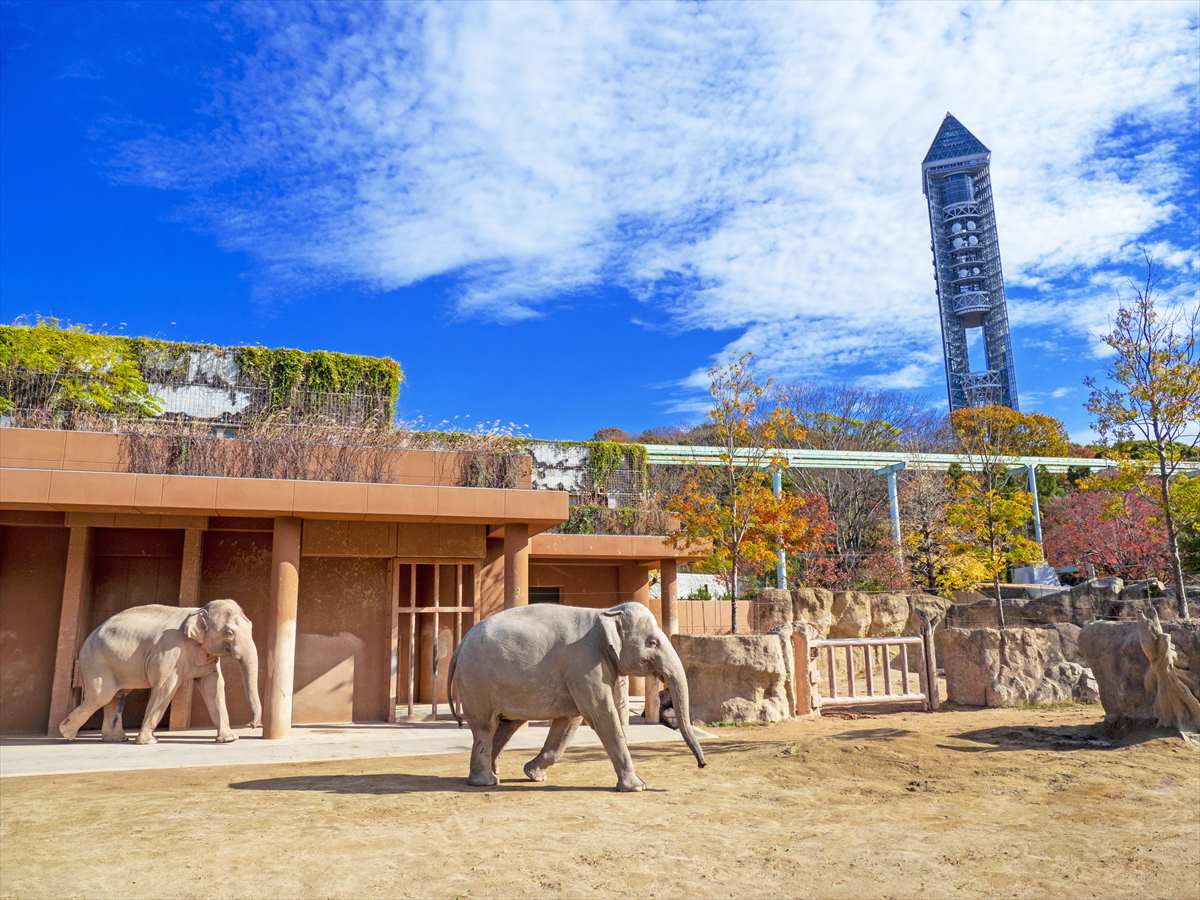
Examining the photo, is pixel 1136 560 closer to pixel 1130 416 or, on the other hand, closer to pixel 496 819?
pixel 1130 416

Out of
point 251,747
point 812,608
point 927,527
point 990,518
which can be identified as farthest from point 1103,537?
point 251,747

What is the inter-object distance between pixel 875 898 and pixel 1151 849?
2.25 meters

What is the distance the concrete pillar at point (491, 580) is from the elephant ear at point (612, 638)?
5.52m

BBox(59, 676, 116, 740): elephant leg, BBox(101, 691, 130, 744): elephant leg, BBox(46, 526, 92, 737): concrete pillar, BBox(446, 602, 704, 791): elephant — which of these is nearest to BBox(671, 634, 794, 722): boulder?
BBox(446, 602, 704, 791): elephant

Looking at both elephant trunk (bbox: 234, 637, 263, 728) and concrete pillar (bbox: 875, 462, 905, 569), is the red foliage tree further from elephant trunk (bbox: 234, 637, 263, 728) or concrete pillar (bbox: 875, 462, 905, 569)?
elephant trunk (bbox: 234, 637, 263, 728)

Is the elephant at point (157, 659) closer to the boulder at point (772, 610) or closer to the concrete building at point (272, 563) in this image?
the concrete building at point (272, 563)

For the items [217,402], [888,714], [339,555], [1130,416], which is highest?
[217,402]

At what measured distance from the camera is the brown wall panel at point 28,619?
34.9 feet

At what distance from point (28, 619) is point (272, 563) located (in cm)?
348

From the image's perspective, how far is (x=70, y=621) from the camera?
10.4 m

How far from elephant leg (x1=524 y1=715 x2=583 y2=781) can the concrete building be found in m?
3.69

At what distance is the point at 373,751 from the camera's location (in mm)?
8742

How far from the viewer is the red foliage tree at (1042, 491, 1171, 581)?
25656 mm

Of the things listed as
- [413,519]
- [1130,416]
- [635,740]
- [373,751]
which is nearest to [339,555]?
[413,519]
